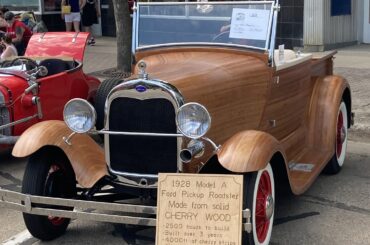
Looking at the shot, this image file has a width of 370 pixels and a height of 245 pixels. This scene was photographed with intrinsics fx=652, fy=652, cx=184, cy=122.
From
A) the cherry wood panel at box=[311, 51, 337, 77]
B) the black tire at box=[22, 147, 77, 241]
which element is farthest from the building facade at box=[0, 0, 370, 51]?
the black tire at box=[22, 147, 77, 241]

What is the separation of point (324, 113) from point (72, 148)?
7.96ft

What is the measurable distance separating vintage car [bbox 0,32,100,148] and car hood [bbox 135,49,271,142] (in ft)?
6.58

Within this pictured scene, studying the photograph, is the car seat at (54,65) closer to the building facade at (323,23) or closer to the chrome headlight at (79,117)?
the chrome headlight at (79,117)

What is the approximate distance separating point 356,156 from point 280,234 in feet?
7.83

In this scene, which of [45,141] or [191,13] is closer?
[45,141]

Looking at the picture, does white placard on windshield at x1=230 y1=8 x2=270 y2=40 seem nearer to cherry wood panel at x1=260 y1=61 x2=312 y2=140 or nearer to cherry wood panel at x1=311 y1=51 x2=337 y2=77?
cherry wood panel at x1=260 y1=61 x2=312 y2=140

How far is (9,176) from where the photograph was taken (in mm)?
6551

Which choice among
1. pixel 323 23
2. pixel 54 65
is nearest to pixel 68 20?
pixel 323 23

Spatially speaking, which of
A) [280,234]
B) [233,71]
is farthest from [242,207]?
[233,71]

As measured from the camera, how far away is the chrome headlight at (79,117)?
172 inches

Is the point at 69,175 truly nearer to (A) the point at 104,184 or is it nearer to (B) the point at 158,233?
(A) the point at 104,184

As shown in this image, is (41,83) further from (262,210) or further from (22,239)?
(262,210)

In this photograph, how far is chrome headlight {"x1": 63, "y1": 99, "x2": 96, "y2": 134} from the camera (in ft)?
14.4

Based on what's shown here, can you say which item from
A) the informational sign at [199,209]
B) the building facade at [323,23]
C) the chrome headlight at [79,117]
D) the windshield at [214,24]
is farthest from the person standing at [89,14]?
the informational sign at [199,209]
